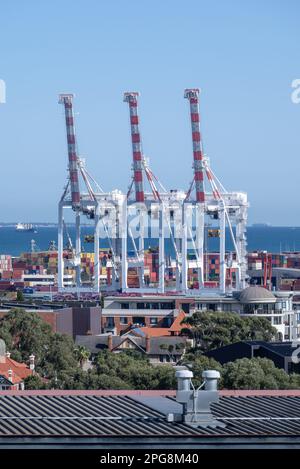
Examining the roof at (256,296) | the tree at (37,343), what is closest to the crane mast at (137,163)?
the roof at (256,296)

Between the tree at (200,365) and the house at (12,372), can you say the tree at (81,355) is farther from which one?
the tree at (200,365)

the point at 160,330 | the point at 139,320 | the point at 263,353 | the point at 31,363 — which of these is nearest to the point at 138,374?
the point at 263,353

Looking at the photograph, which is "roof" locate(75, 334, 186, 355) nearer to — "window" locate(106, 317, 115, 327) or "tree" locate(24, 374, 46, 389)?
"window" locate(106, 317, 115, 327)

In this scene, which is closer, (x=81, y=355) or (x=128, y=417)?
(x=128, y=417)

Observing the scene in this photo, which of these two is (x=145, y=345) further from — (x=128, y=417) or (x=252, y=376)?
(x=128, y=417)

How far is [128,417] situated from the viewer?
21.3ft

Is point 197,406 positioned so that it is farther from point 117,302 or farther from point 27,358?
point 117,302

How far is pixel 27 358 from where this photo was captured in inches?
815

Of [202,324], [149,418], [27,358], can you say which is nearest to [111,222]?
[202,324]

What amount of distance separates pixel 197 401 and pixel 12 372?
10.5m

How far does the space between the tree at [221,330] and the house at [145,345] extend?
0.95 ft

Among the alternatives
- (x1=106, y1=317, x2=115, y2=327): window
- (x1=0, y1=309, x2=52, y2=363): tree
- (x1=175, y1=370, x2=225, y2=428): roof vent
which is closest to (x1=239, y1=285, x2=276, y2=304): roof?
(x1=106, y1=317, x2=115, y2=327): window

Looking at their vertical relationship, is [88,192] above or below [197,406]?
above
